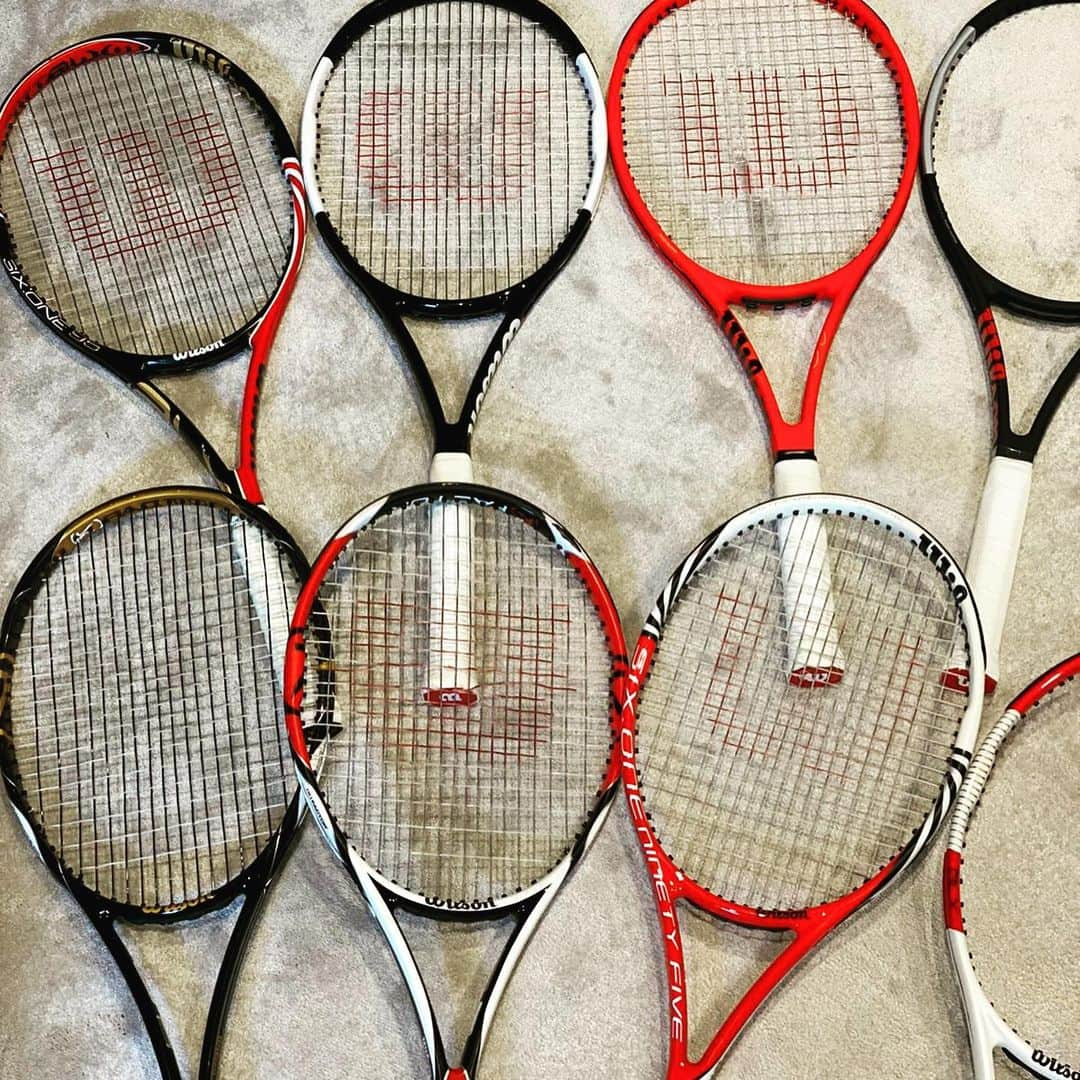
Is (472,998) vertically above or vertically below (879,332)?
below

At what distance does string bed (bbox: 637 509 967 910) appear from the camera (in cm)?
→ 177

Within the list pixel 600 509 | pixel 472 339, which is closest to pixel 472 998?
pixel 600 509

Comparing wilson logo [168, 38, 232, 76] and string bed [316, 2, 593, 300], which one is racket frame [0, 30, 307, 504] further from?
string bed [316, 2, 593, 300]

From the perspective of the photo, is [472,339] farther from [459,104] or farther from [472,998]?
[472,998]

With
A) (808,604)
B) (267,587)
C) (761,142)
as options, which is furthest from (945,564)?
(267,587)

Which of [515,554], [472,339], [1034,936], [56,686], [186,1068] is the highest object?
Result: [472,339]

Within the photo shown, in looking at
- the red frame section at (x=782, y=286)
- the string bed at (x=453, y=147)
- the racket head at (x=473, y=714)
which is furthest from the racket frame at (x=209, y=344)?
the red frame section at (x=782, y=286)

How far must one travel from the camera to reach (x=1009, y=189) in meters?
2.08

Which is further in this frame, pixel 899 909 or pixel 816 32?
pixel 816 32

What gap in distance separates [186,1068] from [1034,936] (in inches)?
49.2

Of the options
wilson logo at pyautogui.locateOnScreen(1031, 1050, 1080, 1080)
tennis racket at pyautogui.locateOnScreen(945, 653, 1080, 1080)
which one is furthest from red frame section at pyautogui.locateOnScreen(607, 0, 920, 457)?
wilson logo at pyautogui.locateOnScreen(1031, 1050, 1080, 1080)

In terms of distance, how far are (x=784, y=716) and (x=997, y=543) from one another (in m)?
0.42

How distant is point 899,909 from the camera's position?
1809mm

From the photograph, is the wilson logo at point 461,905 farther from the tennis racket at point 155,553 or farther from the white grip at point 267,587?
the white grip at point 267,587
